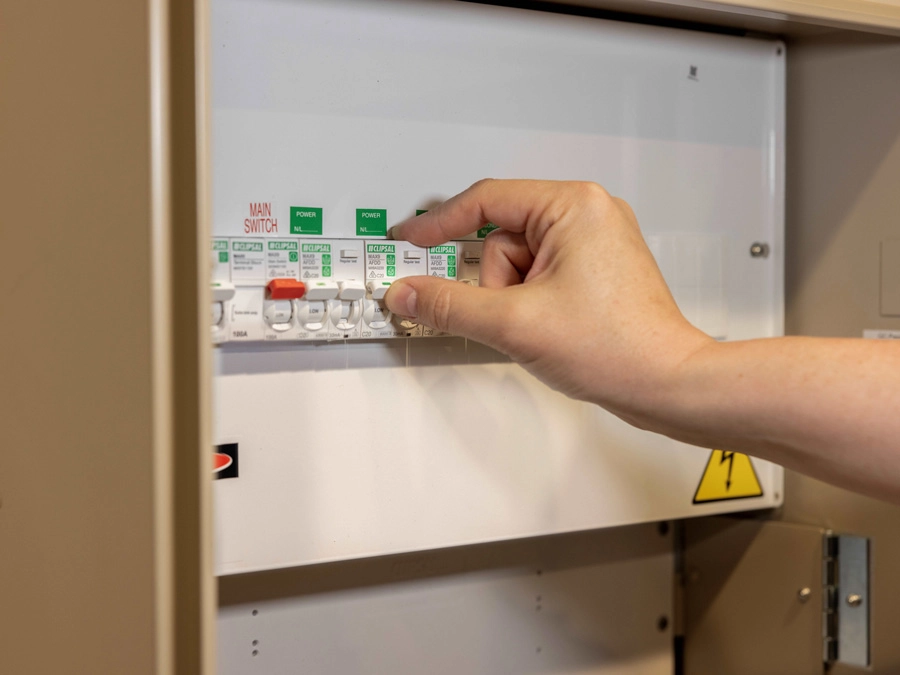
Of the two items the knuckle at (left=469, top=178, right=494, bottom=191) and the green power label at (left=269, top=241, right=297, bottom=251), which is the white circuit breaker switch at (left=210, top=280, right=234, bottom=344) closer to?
the green power label at (left=269, top=241, right=297, bottom=251)

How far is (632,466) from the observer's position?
3.35 ft

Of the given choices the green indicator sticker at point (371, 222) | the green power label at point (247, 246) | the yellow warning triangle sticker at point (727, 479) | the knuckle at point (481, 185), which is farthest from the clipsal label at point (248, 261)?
the yellow warning triangle sticker at point (727, 479)

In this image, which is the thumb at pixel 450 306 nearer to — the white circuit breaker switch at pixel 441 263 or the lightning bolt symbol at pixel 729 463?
the white circuit breaker switch at pixel 441 263

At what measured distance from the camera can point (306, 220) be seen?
2.71 feet

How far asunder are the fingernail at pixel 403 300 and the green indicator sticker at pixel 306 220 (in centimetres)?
9

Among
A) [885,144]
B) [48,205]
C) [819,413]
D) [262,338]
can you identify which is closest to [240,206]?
[262,338]

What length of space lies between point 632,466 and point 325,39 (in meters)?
0.58

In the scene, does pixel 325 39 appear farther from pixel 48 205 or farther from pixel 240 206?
pixel 48 205

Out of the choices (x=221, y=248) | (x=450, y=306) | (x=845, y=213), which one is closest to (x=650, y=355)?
(x=450, y=306)

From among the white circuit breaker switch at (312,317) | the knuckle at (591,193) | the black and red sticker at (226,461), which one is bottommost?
the black and red sticker at (226,461)

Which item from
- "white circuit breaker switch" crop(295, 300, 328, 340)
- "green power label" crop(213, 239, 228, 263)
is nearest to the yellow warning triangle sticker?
"white circuit breaker switch" crop(295, 300, 328, 340)

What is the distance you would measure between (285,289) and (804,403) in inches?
17.6

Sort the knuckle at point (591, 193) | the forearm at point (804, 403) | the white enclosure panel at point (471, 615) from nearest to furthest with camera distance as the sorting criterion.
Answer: the forearm at point (804, 403)
the knuckle at point (591, 193)
the white enclosure panel at point (471, 615)

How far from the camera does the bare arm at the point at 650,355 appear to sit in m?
0.68
